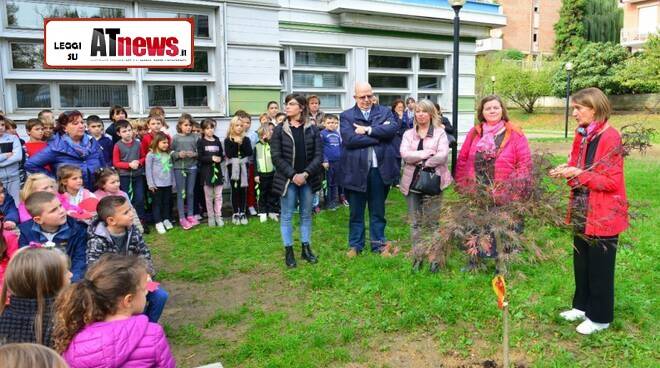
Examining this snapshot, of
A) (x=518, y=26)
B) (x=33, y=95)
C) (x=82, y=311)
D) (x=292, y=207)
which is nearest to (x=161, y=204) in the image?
(x=33, y=95)

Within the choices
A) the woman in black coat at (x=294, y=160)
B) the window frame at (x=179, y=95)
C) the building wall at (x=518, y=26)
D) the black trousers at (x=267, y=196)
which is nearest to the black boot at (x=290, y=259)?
the woman in black coat at (x=294, y=160)

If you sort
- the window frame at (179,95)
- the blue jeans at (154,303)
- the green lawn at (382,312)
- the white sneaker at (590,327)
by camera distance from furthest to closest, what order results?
the window frame at (179,95)
the white sneaker at (590,327)
the green lawn at (382,312)
the blue jeans at (154,303)

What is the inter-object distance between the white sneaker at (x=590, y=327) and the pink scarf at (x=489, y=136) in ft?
5.45

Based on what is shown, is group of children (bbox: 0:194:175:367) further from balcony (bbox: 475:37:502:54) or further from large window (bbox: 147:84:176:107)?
balcony (bbox: 475:37:502:54)

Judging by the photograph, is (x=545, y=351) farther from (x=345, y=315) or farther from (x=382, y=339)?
(x=345, y=315)

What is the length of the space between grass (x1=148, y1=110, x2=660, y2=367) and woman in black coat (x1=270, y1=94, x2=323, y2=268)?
58 cm

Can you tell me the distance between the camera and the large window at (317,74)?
1092 cm

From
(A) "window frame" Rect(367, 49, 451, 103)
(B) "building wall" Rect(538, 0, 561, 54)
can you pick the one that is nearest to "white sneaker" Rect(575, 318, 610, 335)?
(A) "window frame" Rect(367, 49, 451, 103)

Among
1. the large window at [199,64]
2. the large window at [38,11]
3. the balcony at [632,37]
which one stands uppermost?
the balcony at [632,37]

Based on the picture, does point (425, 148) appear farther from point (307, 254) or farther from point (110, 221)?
point (110, 221)

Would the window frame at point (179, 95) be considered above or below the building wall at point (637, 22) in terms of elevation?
below

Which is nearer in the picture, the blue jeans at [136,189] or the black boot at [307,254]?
the black boot at [307,254]

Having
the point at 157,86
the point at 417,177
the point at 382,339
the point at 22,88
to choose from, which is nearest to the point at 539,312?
the point at 382,339

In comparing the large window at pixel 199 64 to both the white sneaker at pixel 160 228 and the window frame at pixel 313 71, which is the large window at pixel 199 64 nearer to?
the window frame at pixel 313 71
